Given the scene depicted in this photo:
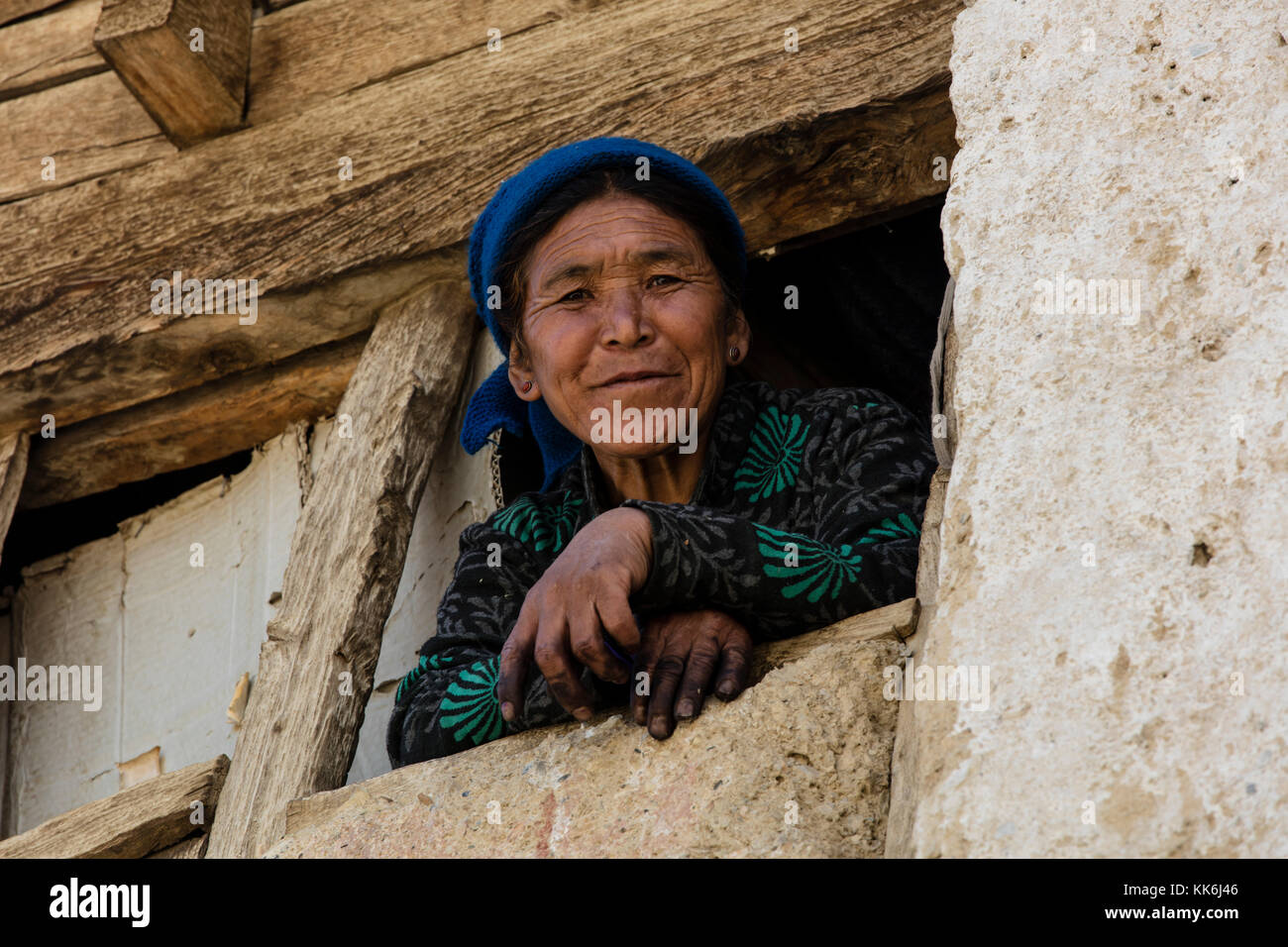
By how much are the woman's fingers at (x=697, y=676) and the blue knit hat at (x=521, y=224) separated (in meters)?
0.85

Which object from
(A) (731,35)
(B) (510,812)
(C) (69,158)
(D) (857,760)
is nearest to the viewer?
(D) (857,760)

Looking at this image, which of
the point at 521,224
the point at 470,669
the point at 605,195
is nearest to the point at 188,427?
the point at 521,224

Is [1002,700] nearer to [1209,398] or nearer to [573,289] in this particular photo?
[1209,398]

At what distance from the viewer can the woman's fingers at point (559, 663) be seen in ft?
5.92

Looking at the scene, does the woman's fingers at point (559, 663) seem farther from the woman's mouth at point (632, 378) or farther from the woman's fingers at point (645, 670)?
the woman's mouth at point (632, 378)

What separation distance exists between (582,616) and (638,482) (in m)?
0.76

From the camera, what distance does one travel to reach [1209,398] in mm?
1622

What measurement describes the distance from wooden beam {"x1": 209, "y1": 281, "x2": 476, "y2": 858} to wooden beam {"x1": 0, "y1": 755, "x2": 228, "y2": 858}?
2.1 inches

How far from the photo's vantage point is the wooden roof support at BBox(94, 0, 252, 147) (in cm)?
299

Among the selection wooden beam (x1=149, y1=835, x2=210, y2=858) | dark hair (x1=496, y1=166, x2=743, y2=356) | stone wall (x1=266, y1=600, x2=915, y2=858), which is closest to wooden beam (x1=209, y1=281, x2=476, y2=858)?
wooden beam (x1=149, y1=835, x2=210, y2=858)

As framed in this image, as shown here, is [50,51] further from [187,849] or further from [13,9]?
[187,849]

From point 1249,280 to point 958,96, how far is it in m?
0.52

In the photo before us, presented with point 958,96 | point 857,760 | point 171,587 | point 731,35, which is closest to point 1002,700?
point 857,760
